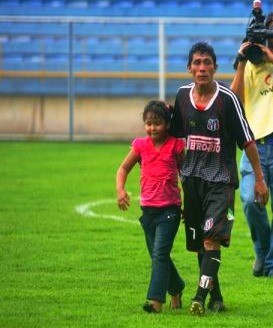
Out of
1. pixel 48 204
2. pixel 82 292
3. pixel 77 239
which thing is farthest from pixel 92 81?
pixel 82 292

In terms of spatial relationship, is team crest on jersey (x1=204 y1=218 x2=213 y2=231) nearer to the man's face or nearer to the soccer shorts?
the soccer shorts

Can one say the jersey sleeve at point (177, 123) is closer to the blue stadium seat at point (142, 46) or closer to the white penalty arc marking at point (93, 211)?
the white penalty arc marking at point (93, 211)

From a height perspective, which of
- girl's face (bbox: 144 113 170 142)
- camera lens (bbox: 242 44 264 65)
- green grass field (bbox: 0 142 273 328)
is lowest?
green grass field (bbox: 0 142 273 328)

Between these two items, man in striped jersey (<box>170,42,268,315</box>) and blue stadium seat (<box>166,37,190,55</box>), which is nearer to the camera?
man in striped jersey (<box>170,42,268,315</box>)

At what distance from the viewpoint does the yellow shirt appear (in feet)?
32.2

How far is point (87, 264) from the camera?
10.4 m

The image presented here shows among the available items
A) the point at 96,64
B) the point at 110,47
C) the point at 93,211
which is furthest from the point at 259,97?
the point at 110,47

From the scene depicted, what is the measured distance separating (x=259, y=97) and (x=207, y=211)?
1873mm

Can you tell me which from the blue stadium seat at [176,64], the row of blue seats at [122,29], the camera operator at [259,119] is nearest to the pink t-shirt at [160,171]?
the camera operator at [259,119]

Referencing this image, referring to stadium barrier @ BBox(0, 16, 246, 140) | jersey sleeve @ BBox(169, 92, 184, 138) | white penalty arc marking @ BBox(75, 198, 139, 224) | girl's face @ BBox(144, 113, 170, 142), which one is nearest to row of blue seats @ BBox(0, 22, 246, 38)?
stadium barrier @ BBox(0, 16, 246, 140)

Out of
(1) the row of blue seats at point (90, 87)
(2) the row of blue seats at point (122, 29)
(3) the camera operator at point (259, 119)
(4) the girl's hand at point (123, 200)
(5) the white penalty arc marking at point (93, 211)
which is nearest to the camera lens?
(4) the girl's hand at point (123, 200)

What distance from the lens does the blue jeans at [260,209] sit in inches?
386

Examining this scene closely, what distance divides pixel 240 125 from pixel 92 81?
711 inches

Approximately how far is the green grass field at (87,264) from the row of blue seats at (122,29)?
841 cm
